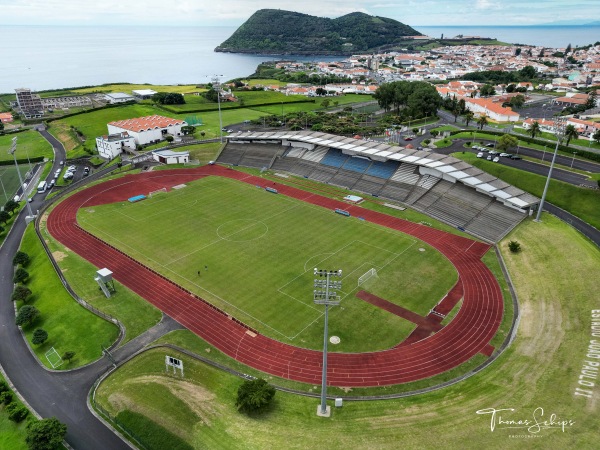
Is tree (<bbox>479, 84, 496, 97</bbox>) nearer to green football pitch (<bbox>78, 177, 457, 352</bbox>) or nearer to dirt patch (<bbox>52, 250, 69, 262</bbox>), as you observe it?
green football pitch (<bbox>78, 177, 457, 352</bbox>)

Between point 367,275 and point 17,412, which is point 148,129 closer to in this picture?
point 367,275

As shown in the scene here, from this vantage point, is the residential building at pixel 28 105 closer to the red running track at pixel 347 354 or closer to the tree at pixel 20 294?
the red running track at pixel 347 354

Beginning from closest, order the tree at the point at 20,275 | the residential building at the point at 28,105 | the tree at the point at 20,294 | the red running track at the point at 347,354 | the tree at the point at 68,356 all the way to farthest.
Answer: the red running track at the point at 347,354 < the tree at the point at 68,356 < the tree at the point at 20,294 < the tree at the point at 20,275 < the residential building at the point at 28,105

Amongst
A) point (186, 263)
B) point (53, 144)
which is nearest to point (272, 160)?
point (186, 263)

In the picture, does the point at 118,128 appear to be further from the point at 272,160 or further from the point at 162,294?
the point at 162,294

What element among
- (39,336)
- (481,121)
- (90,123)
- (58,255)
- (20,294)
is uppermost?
(481,121)

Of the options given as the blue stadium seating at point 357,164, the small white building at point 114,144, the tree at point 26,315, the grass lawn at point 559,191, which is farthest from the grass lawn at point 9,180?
the grass lawn at point 559,191

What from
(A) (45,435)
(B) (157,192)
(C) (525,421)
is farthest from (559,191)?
(A) (45,435)
